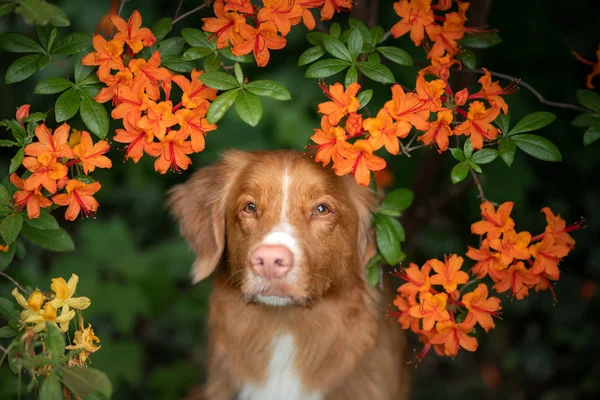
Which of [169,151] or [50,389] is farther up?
[169,151]

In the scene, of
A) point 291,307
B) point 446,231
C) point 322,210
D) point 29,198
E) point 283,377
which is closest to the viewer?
point 29,198

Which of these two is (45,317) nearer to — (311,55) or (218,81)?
(218,81)

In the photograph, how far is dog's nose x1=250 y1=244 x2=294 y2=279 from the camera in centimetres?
254

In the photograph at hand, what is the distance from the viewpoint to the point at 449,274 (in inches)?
100

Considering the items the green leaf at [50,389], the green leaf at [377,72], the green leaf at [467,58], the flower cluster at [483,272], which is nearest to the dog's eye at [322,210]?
the flower cluster at [483,272]

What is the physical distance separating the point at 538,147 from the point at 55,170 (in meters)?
1.66

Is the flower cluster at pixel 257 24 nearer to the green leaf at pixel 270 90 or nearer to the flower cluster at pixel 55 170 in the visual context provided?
the green leaf at pixel 270 90

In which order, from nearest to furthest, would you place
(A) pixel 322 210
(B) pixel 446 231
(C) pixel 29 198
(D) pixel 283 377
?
(C) pixel 29 198 < (A) pixel 322 210 < (D) pixel 283 377 < (B) pixel 446 231

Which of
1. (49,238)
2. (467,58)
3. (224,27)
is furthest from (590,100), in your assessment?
(49,238)

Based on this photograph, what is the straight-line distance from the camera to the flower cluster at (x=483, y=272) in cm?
250

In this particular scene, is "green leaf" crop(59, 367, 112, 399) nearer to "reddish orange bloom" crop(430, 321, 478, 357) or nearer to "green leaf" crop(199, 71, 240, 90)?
"green leaf" crop(199, 71, 240, 90)

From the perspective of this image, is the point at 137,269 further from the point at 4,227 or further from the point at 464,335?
the point at 464,335

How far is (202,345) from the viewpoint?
510cm

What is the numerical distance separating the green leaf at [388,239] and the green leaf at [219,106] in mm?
811
